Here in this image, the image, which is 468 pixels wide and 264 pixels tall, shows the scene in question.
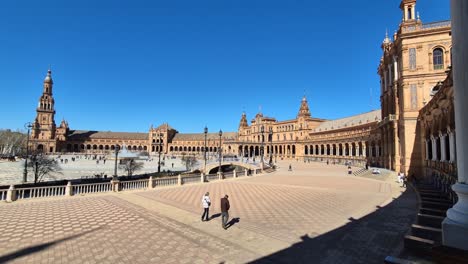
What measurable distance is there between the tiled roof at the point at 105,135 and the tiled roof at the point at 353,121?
341 ft

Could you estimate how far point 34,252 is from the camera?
7582 millimetres

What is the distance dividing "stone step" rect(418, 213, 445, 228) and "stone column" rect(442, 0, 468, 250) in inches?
184

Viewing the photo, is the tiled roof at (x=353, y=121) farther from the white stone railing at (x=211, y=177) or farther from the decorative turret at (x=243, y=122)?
the white stone railing at (x=211, y=177)

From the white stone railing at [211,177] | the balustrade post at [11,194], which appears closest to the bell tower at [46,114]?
the white stone railing at [211,177]

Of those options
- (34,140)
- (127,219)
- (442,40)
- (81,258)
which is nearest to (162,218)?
(127,219)

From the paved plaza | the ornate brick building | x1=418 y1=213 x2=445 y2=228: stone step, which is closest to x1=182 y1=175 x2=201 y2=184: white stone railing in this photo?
the paved plaza

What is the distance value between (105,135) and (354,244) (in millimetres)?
162994

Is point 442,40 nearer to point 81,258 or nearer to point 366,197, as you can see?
point 366,197

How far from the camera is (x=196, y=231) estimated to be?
32.5 ft

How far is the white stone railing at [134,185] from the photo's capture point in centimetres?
1999

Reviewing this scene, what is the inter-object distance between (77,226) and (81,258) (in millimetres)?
3505

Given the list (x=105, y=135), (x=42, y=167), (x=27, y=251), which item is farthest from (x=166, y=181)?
(x=105, y=135)

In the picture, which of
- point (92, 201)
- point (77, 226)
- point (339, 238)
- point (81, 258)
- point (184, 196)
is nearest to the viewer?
point (81, 258)

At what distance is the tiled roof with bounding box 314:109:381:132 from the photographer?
6764 cm
